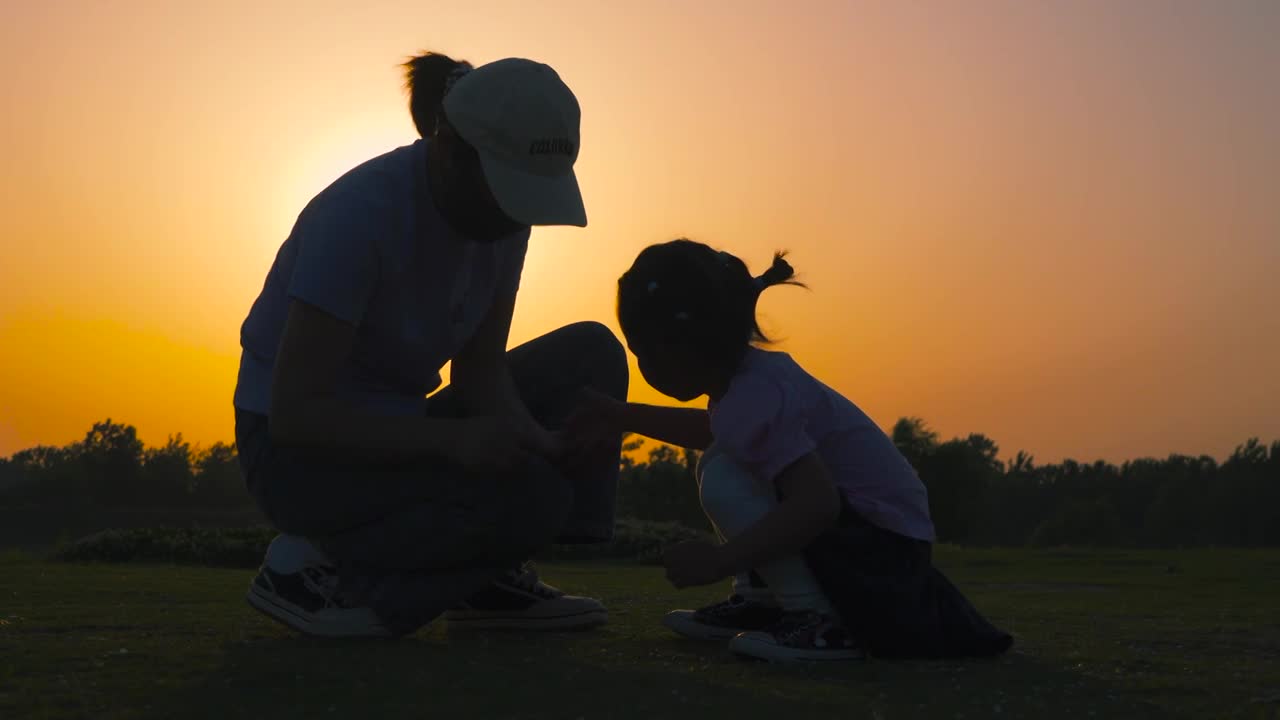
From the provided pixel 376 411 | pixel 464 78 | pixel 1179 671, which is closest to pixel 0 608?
pixel 376 411

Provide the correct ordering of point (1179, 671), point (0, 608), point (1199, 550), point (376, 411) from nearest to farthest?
point (1179, 671)
point (376, 411)
point (0, 608)
point (1199, 550)

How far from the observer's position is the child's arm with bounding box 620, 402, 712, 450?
11.4 ft

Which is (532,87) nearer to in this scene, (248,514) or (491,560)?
(491,560)

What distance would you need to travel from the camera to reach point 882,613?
292cm

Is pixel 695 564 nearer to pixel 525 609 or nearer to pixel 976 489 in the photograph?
pixel 525 609

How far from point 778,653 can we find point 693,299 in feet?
2.93

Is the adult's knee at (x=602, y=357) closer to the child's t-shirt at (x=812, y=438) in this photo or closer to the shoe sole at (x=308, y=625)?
the child's t-shirt at (x=812, y=438)

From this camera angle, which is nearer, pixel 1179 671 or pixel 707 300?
pixel 1179 671

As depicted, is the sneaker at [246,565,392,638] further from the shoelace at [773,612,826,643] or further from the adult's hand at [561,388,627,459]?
the shoelace at [773,612,826,643]

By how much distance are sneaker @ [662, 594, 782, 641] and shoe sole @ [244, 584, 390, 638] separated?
800mm

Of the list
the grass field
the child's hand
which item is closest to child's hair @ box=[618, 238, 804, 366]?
the child's hand

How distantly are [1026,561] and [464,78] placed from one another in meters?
6.68

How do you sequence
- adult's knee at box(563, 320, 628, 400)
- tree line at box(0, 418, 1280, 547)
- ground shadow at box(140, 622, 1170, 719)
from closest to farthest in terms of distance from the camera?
ground shadow at box(140, 622, 1170, 719)
adult's knee at box(563, 320, 628, 400)
tree line at box(0, 418, 1280, 547)

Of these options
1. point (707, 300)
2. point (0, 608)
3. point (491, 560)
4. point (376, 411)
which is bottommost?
point (0, 608)
